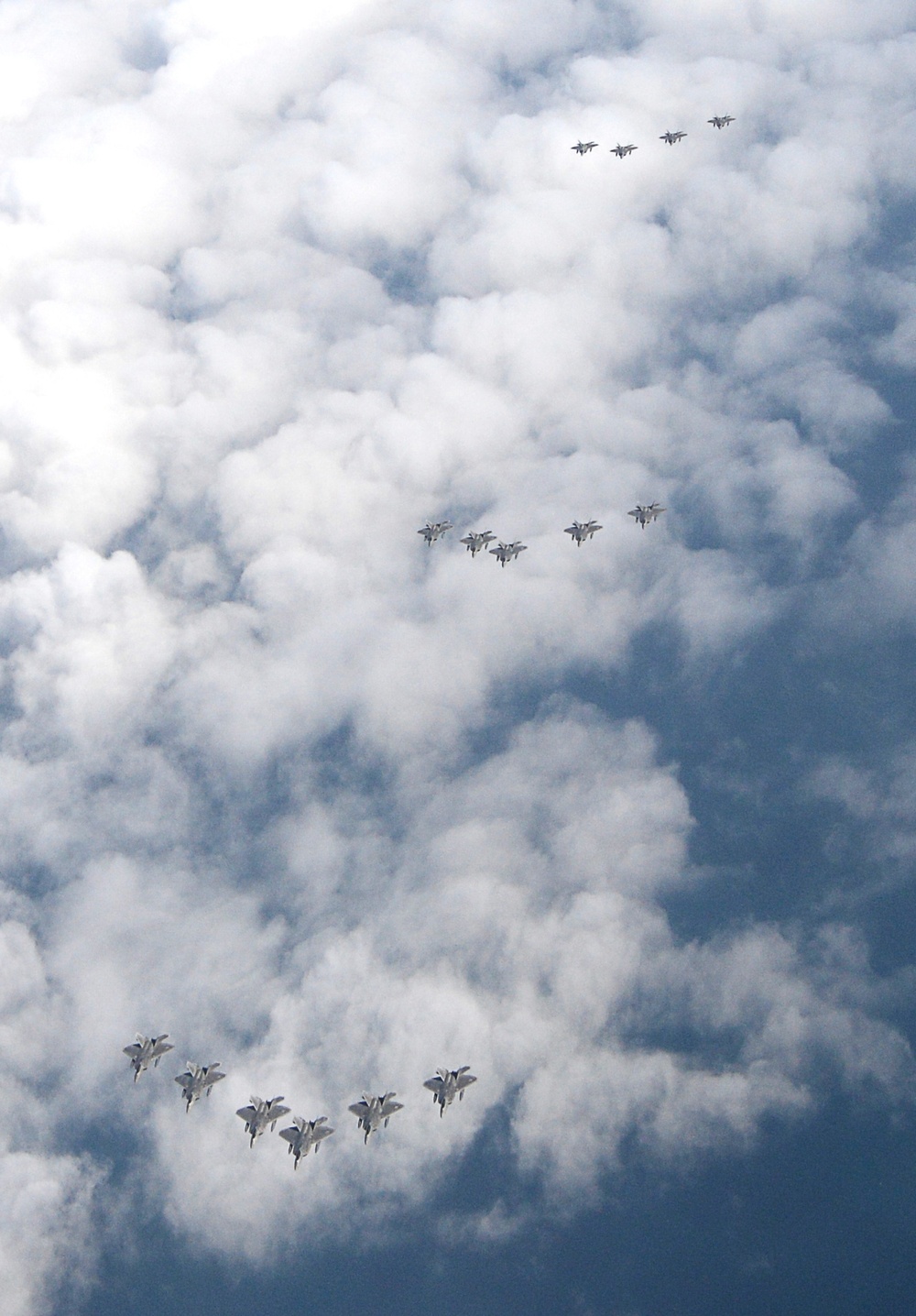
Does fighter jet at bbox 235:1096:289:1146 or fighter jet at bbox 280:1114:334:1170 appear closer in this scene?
fighter jet at bbox 235:1096:289:1146

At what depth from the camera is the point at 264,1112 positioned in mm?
194250

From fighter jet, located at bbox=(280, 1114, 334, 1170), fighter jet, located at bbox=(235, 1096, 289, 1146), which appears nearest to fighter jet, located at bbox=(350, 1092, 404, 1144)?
fighter jet, located at bbox=(280, 1114, 334, 1170)

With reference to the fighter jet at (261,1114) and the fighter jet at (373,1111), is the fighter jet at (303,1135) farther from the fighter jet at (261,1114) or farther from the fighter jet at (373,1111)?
the fighter jet at (373,1111)

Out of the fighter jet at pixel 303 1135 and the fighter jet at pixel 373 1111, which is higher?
the fighter jet at pixel 373 1111

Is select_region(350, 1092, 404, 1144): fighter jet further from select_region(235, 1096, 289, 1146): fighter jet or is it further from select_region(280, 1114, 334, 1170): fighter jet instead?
select_region(235, 1096, 289, 1146): fighter jet

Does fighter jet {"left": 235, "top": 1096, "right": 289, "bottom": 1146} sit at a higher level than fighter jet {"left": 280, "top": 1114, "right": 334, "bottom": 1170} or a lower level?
higher

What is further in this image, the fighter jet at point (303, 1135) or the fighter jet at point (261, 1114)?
the fighter jet at point (303, 1135)

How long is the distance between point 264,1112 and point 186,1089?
17.3m

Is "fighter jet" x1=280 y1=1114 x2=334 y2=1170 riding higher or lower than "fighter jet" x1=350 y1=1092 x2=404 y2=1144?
lower

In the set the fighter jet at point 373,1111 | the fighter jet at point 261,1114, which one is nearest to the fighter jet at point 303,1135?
the fighter jet at point 261,1114

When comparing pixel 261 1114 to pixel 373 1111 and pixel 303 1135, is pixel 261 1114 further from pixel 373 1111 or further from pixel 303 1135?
pixel 373 1111

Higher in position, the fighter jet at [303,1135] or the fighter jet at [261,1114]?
the fighter jet at [261,1114]

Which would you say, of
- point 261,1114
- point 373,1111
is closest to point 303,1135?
point 261,1114

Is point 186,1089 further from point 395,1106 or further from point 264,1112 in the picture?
point 395,1106
